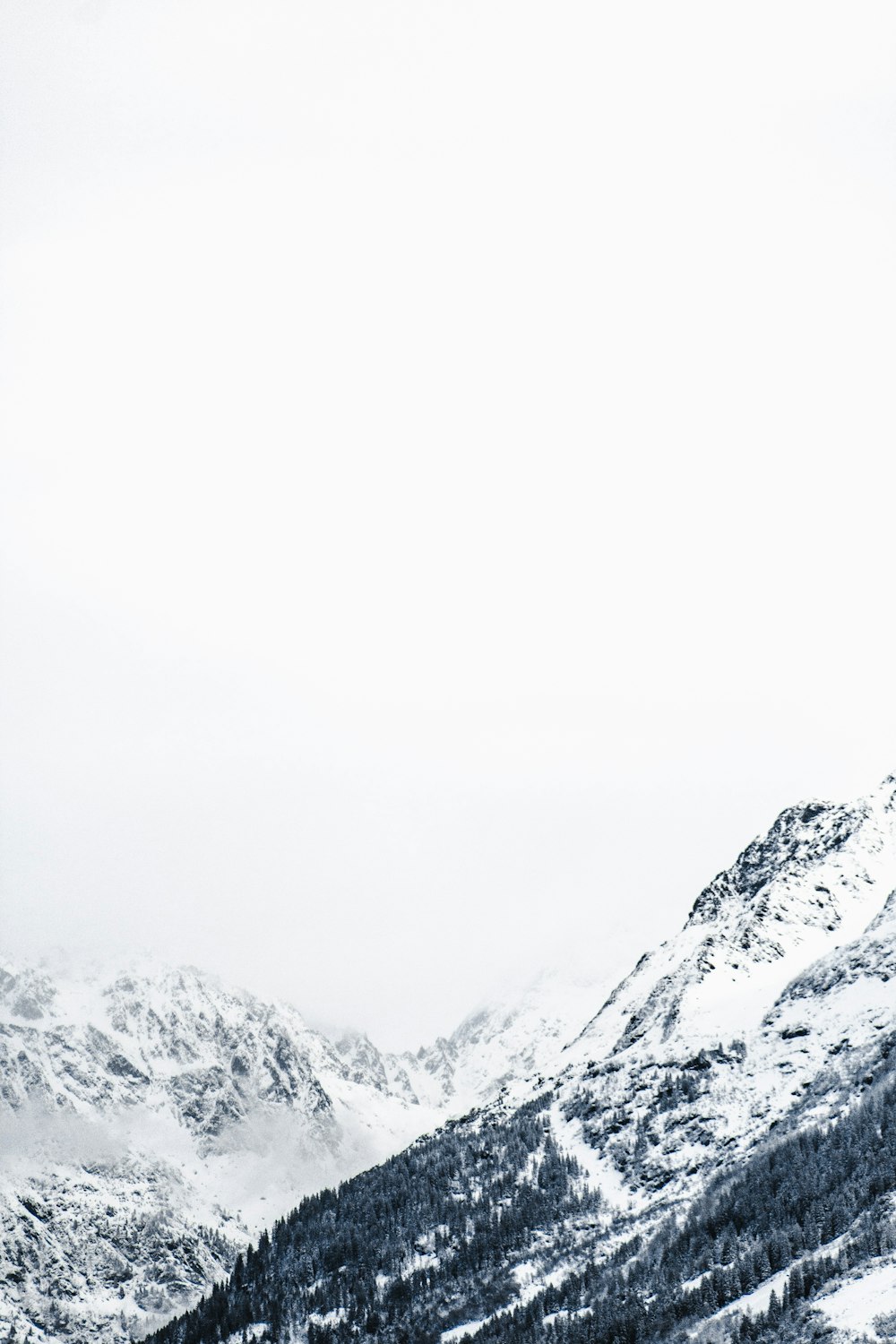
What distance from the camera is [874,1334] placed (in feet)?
656
